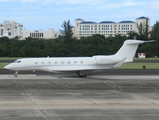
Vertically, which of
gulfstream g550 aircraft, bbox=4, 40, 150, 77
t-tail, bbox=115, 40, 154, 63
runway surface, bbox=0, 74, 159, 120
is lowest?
runway surface, bbox=0, 74, 159, 120

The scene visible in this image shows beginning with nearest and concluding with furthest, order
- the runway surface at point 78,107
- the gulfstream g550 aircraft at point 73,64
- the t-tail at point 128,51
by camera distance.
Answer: the runway surface at point 78,107 < the gulfstream g550 aircraft at point 73,64 < the t-tail at point 128,51

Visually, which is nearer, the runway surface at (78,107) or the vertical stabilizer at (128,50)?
the runway surface at (78,107)

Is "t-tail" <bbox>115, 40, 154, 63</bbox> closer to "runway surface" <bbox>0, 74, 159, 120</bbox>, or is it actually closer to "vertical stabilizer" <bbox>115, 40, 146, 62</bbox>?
"vertical stabilizer" <bbox>115, 40, 146, 62</bbox>

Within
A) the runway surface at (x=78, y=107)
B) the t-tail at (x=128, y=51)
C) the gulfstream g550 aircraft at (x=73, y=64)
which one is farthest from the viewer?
the t-tail at (x=128, y=51)

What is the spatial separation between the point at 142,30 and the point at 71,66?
11121 centimetres

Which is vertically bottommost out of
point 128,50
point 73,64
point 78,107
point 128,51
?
point 78,107

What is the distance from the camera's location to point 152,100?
1694 centimetres

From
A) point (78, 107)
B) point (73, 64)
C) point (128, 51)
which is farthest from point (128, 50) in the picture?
point (78, 107)

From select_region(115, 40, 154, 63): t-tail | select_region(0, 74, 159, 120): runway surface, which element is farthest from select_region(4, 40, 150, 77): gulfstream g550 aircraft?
select_region(0, 74, 159, 120): runway surface

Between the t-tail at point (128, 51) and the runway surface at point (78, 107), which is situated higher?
the t-tail at point (128, 51)

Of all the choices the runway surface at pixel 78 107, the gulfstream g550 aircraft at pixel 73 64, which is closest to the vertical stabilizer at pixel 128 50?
the gulfstream g550 aircraft at pixel 73 64

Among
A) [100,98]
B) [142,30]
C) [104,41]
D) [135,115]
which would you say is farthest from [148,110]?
[142,30]

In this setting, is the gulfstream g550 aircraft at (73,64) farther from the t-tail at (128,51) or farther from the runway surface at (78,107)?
the runway surface at (78,107)

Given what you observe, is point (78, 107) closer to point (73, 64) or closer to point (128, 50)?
point (73, 64)
